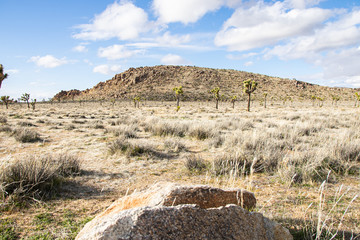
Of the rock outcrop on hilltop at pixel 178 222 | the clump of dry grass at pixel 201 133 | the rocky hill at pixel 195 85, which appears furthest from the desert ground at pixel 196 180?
the rocky hill at pixel 195 85

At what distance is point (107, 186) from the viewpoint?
4.66 m

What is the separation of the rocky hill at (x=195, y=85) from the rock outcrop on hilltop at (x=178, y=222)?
79050 millimetres

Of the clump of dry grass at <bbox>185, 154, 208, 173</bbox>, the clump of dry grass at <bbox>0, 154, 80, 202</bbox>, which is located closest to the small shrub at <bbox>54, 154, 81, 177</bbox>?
the clump of dry grass at <bbox>0, 154, 80, 202</bbox>

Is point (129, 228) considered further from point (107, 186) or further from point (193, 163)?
point (193, 163)

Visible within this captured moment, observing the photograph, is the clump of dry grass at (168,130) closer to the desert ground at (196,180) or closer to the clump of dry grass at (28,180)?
the desert ground at (196,180)

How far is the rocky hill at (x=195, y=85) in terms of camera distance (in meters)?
88.8

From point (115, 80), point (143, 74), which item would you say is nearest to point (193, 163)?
point (143, 74)

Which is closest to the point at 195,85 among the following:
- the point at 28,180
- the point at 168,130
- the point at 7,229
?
the point at 168,130

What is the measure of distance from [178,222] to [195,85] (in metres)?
101

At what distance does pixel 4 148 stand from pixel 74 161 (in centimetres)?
463

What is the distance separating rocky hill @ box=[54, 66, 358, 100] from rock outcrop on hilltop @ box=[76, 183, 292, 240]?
79050mm

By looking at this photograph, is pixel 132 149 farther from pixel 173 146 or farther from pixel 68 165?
pixel 68 165

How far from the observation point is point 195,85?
3954 inches

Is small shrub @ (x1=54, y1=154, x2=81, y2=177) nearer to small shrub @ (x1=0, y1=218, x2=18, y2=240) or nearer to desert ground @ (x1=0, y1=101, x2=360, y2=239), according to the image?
desert ground @ (x1=0, y1=101, x2=360, y2=239)
